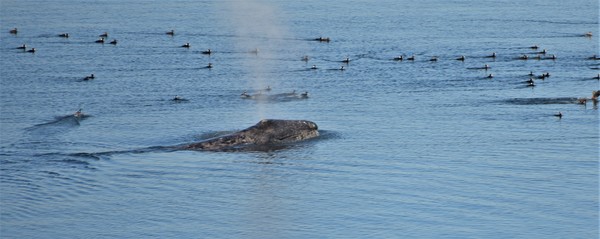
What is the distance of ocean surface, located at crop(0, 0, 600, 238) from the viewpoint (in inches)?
1748

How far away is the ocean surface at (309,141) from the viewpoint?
44.4 m

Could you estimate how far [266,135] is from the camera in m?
58.8

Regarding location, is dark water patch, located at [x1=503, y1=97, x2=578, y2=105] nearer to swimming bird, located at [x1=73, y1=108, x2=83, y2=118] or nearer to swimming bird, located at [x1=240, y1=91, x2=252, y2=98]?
swimming bird, located at [x1=240, y1=91, x2=252, y2=98]

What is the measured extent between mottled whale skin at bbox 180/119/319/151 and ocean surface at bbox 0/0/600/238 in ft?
3.27

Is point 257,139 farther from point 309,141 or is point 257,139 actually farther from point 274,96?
point 274,96

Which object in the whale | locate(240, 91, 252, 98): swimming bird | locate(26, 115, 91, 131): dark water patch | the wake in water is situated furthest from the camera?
Result: locate(240, 91, 252, 98): swimming bird

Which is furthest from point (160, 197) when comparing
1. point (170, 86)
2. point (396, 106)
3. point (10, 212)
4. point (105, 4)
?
point (105, 4)

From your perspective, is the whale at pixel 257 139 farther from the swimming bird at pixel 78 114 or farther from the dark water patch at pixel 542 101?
the dark water patch at pixel 542 101

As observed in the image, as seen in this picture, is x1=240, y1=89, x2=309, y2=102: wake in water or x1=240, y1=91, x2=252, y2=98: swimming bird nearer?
x1=240, y1=89, x2=309, y2=102: wake in water

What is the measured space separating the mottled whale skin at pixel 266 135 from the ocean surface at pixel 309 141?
3.27 ft

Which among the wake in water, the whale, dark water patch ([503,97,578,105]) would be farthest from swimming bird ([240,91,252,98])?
dark water patch ([503,97,578,105])

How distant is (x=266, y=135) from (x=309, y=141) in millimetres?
2156

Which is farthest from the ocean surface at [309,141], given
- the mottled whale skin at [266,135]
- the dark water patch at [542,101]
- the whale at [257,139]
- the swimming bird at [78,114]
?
the mottled whale skin at [266,135]

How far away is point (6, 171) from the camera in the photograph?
52219mm
